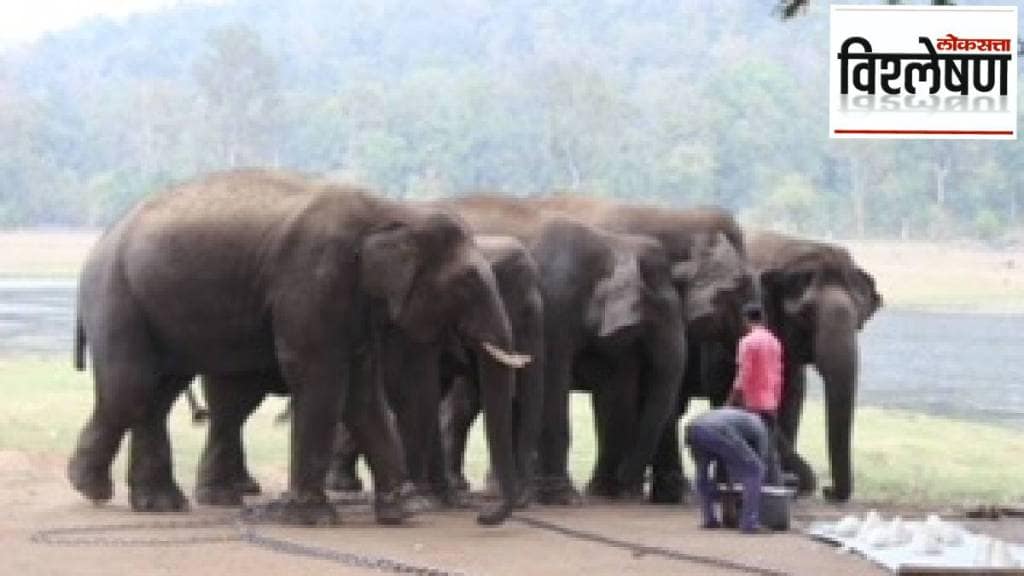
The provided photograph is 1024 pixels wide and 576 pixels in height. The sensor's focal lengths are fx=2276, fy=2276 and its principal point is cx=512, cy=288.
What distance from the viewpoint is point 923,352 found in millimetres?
48656

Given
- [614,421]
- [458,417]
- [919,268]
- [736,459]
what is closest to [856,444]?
[458,417]

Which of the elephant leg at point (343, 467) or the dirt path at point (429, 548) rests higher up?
the dirt path at point (429, 548)

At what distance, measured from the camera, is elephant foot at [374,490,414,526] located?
14102 millimetres

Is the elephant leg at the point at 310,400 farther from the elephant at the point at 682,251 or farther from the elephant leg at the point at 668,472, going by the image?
the elephant leg at the point at 668,472

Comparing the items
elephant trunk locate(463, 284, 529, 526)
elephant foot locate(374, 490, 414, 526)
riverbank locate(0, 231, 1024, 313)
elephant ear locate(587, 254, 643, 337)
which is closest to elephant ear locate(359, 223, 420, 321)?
elephant trunk locate(463, 284, 529, 526)

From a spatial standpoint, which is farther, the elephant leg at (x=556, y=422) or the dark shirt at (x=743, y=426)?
the elephant leg at (x=556, y=422)

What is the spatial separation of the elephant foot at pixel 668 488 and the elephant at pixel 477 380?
139cm

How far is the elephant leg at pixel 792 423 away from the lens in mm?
17578

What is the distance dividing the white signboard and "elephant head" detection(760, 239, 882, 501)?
14.8ft

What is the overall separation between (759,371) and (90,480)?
4583 mm

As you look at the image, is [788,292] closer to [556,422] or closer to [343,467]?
[556,422]

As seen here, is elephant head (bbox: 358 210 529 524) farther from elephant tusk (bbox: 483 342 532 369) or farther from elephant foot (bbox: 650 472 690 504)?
elephant foot (bbox: 650 472 690 504)

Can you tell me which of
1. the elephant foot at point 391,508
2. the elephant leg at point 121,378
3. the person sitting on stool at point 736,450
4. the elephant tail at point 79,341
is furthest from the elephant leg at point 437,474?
the elephant tail at point 79,341

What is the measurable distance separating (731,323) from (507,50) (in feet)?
488
